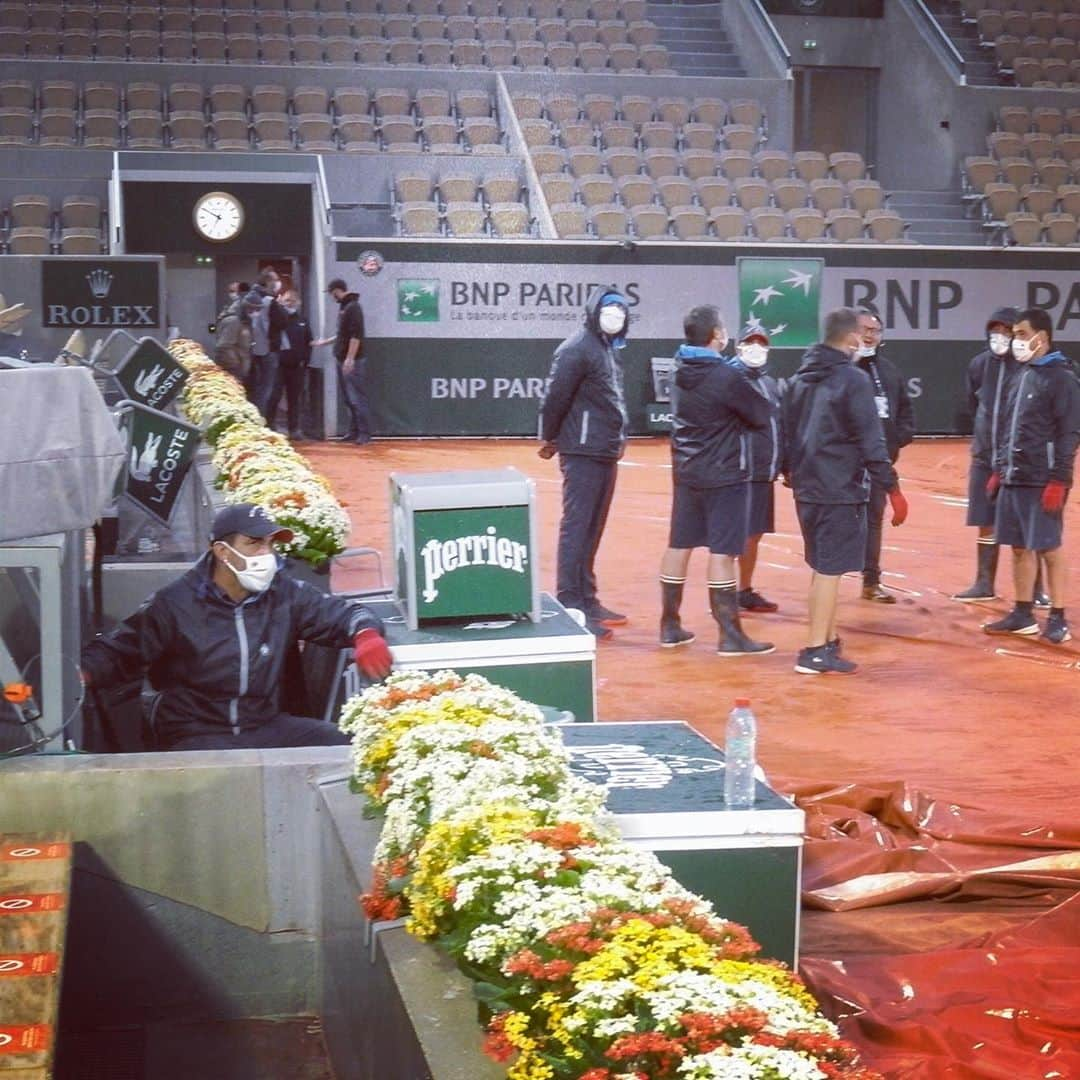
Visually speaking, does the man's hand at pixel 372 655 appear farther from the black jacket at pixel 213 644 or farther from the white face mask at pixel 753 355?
the white face mask at pixel 753 355

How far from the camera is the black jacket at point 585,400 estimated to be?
10195 mm

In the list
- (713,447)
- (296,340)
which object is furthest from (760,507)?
(296,340)

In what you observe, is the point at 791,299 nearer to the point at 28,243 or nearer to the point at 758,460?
the point at 28,243

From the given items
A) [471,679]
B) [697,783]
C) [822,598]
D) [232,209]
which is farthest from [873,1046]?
[232,209]

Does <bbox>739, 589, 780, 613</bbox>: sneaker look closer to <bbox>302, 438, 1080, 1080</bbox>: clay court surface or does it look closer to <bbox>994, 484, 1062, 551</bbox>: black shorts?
<bbox>302, 438, 1080, 1080</bbox>: clay court surface

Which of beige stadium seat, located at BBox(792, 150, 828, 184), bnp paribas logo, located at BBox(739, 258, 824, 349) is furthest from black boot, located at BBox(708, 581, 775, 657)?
beige stadium seat, located at BBox(792, 150, 828, 184)

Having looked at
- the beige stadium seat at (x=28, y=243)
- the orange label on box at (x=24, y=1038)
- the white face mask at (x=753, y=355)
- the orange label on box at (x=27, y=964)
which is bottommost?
the orange label on box at (x=24, y=1038)

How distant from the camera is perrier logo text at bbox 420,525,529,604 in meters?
6.07

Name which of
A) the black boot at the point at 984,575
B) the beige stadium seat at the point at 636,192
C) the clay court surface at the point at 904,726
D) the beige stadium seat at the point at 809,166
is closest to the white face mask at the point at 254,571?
the clay court surface at the point at 904,726

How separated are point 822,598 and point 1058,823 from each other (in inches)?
107

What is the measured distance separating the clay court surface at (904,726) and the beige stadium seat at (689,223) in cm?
891

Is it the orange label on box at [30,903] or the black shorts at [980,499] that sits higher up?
the black shorts at [980,499]

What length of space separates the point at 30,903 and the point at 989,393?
26.3ft

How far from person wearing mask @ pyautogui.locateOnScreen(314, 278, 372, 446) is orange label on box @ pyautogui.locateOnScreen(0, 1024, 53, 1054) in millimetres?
17646
